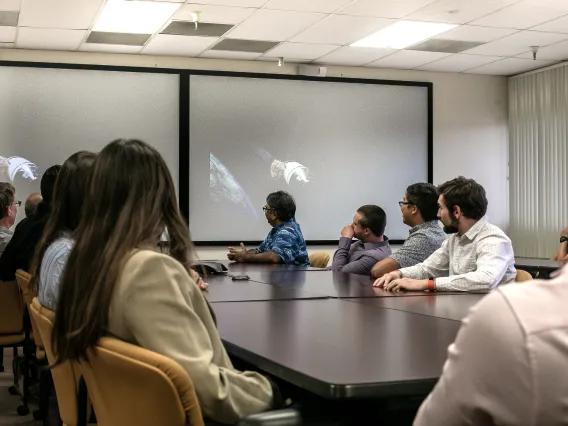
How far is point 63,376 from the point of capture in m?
2.07

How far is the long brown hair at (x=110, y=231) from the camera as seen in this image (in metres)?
1.54

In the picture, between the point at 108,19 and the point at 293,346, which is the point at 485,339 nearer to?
the point at 293,346

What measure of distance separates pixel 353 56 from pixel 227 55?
1342 mm

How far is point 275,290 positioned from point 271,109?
5212mm

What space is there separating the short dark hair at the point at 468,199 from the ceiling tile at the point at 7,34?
4685mm

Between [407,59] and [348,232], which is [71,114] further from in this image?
[348,232]

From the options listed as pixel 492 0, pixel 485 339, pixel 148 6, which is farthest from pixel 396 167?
pixel 485 339

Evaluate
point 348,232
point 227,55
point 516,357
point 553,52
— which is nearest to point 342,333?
point 516,357

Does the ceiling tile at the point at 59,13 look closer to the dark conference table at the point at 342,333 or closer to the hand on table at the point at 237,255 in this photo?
the hand on table at the point at 237,255

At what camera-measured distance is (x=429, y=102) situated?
8938 mm

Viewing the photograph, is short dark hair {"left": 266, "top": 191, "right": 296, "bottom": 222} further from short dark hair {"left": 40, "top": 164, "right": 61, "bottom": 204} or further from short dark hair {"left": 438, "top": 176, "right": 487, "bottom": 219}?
short dark hair {"left": 40, "top": 164, "right": 61, "bottom": 204}

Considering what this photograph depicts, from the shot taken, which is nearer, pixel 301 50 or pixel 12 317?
pixel 12 317

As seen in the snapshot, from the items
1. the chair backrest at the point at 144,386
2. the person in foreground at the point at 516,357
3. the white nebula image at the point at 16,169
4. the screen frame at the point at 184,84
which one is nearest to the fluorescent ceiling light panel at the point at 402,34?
the screen frame at the point at 184,84

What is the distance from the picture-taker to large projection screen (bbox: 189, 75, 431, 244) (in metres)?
8.23
